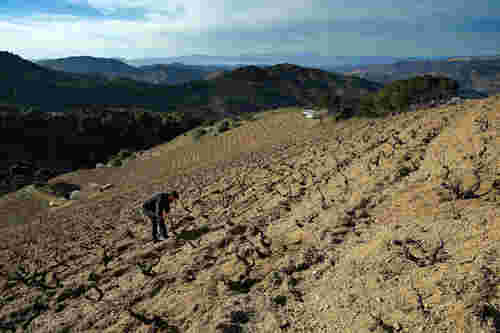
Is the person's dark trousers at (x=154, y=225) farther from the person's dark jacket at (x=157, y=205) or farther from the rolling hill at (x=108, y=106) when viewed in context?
the rolling hill at (x=108, y=106)

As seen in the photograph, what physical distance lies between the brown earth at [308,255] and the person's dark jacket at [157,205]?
67 cm

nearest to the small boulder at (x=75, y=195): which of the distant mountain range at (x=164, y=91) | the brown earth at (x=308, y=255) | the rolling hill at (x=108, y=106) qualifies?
the brown earth at (x=308, y=255)

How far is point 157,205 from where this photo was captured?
748 cm

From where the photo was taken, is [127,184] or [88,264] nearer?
[88,264]

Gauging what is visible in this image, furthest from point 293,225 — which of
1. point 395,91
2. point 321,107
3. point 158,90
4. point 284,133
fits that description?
point 158,90

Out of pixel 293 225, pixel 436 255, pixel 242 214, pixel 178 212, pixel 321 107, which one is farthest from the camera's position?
pixel 321 107

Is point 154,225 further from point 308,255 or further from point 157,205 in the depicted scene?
point 308,255

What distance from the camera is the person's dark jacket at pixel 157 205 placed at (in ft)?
24.5

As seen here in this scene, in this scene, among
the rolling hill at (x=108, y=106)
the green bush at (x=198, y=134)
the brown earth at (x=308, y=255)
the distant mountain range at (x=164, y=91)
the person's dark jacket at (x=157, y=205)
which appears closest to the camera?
the brown earth at (x=308, y=255)

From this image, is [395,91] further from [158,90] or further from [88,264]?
[158,90]

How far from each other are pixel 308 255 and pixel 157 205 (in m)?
3.95

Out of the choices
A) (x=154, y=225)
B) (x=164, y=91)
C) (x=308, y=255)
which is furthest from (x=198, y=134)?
(x=164, y=91)

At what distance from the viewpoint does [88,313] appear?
199 inches

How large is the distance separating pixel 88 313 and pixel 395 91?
84.3 feet
